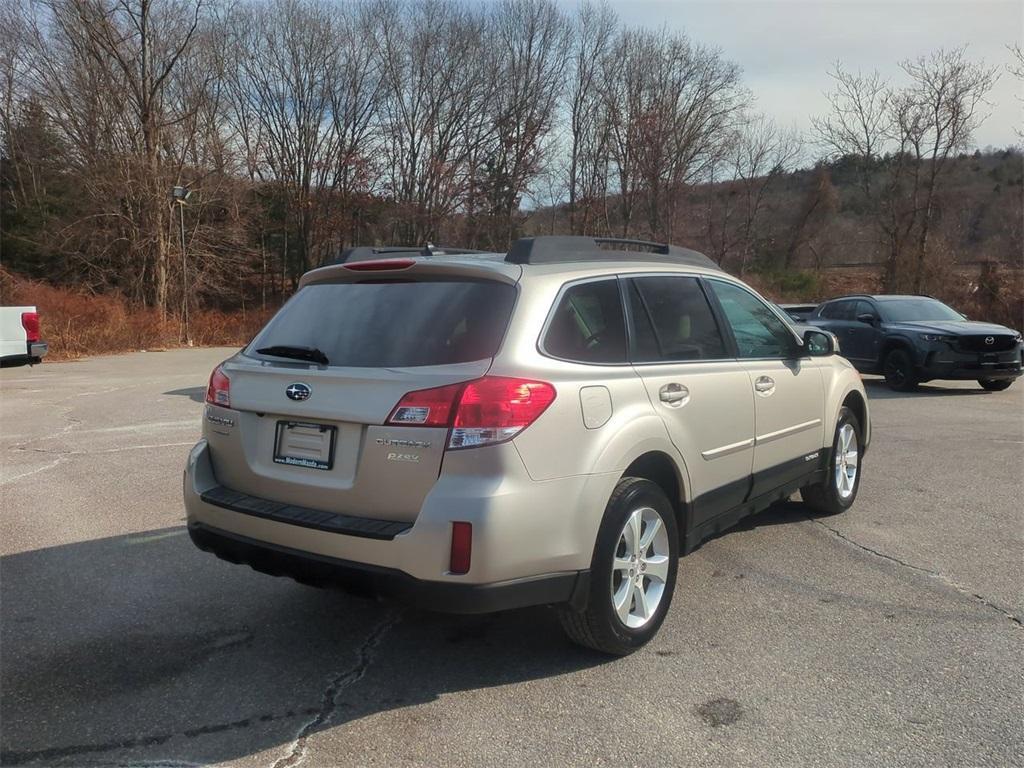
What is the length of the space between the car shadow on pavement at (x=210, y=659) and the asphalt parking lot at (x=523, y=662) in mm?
12

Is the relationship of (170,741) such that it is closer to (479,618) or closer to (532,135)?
(479,618)

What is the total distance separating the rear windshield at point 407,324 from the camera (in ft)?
10.7

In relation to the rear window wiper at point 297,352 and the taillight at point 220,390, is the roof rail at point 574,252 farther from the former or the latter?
the taillight at point 220,390

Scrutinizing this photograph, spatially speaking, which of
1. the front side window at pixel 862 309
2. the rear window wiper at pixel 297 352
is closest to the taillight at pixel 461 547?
the rear window wiper at pixel 297 352

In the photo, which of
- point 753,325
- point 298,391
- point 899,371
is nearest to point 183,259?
point 899,371

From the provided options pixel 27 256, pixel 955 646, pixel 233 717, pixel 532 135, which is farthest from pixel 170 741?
pixel 532 135

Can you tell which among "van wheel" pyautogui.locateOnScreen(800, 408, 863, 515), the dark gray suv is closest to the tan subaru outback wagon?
"van wheel" pyautogui.locateOnScreen(800, 408, 863, 515)

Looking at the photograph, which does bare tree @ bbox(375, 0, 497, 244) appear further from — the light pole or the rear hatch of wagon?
the rear hatch of wagon

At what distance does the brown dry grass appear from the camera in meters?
22.2

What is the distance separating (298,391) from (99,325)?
77.1 feet

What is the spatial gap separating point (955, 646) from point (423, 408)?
104 inches

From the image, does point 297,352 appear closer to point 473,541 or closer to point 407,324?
point 407,324

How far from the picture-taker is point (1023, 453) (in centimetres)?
817

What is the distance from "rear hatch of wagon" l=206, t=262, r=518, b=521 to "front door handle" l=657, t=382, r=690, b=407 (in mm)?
902
